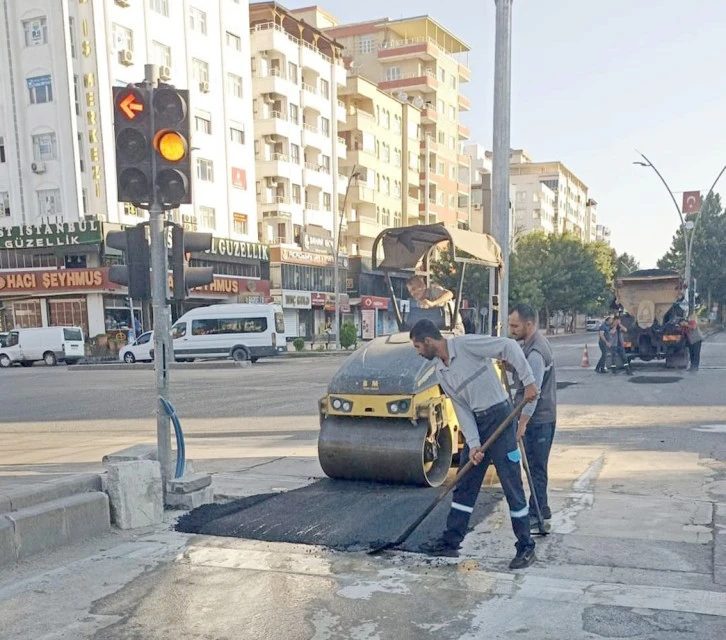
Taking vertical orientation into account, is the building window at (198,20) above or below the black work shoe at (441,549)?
above

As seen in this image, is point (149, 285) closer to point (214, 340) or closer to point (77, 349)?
point (214, 340)

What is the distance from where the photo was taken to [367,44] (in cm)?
6344

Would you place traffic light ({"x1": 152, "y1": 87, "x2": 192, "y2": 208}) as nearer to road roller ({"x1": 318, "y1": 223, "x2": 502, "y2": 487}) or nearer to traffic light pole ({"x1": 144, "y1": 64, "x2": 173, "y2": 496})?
traffic light pole ({"x1": 144, "y1": 64, "x2": 173, "y2": 496})

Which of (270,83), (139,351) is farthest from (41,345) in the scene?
(270,83)

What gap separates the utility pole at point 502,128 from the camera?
9.39 m

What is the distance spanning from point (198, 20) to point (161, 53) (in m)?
4.27

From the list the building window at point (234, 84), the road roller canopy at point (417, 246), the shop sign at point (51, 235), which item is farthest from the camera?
the building window at point (234, 84)

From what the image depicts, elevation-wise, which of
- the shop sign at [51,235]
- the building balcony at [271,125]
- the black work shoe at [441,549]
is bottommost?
Result: the black work shoe at [441,549]

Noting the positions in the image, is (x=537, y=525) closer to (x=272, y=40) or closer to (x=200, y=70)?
(x=200, y=70)

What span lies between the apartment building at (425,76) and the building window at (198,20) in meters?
20.8

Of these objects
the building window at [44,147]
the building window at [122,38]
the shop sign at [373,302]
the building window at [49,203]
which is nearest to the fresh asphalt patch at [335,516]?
the building window at [49,203]

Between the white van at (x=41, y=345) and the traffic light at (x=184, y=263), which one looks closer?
the traffic light at (x=184, y=263)

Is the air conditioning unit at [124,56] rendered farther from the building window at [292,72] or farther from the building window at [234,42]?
the building window at [292,72]

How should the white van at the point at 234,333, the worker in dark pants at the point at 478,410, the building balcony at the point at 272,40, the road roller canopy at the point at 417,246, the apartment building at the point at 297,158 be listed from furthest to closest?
the apartment building at the point at 297,158 → the building balcony at the point at 272,40 → the white van at the point at 234,333 → the road roller canopy at the point at 417,246 → the worker in dark pants at the point at 478,410
